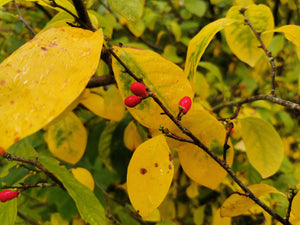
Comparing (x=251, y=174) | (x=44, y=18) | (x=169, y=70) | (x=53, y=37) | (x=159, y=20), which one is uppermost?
(x=53, y=37)

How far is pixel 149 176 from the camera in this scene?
1.56ft

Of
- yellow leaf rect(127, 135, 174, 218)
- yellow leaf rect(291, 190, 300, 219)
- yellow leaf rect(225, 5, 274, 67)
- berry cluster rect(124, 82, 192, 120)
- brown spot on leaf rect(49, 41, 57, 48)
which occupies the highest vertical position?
brown spot on leaf rect(49, 41, 57, 48)

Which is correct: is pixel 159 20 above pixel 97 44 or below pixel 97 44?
below

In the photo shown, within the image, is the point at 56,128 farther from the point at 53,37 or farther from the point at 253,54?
the point at 253,54

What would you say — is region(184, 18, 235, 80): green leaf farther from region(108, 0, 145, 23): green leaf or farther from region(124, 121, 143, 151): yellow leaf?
region(124, 121, 143, 151): yellow leaf

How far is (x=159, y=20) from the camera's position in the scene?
167 cm

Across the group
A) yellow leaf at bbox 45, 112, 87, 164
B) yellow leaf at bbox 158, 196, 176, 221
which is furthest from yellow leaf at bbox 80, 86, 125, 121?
yellow leaf at bbox 158, 196, 176, 221

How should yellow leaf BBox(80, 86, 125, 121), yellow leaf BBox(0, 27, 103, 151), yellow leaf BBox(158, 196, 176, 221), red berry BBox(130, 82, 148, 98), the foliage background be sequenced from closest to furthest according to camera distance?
yellow leaf BBox(0, 27, 103, 151), red berry BBox(130, 82, 148, 98), yellow leaf BBox(80, 86, 125, 121), the foliage background, yellow leaf BBox(158, 196, 176, 221)

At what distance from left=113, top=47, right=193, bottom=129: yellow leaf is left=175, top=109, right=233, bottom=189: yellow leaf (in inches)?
2.7

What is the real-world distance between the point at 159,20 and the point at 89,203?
1.32m

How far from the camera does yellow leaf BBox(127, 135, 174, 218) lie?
46 cm

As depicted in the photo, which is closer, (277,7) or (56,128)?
(56,128)

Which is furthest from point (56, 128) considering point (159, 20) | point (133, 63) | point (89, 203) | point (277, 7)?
point (277, 7)

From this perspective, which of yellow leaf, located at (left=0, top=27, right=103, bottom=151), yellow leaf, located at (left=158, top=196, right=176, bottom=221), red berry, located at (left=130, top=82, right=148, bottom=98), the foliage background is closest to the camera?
yellow leaf, located at (left=0, top=27, right=103, bottom=151)
